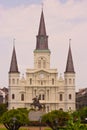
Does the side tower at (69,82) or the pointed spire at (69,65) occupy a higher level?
the pointed spire at (69,65)

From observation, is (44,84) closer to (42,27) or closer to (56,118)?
(42,27)

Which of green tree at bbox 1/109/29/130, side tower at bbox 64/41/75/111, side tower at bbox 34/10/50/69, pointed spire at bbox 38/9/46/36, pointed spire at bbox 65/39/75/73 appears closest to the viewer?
green tree at bbox 1/109/29/130

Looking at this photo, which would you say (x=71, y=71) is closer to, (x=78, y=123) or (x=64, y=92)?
(x=64, y=92)

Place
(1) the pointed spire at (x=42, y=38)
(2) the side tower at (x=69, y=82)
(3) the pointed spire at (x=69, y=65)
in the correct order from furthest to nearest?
(1) the pointed spire at (x=42, y=38), (3) the pointed spire at (x=69, y=65), (2) the side tower at (x=69, y=82)

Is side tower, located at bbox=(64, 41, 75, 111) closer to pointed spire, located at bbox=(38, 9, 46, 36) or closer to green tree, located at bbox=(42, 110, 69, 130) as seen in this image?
pointed spire, located at bbox=(38, 9, 46, 36)

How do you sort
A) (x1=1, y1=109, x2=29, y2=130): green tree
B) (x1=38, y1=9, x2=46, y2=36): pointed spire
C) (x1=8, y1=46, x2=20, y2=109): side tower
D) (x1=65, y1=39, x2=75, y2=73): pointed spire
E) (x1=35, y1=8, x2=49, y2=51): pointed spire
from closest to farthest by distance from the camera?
(x1=1, y1=109, x2=29, y2=130): green tree → (x1=8, y1=46, x2=20, y2=109): side tower → (x1=65, y1=39, x2=75, y2=73): pointed spire → (x1=35, y1=8, x2=49, y2=51): pointed spire → (x1=38, y1=9, x2=46, y2=36): pointed spire

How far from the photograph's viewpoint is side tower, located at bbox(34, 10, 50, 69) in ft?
429

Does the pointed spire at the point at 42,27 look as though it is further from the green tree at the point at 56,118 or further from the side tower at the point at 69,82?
the green tree at the point at 56,118

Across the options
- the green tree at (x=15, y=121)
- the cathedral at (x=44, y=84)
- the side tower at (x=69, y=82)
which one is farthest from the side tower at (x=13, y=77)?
the green tree at (x=15, y=121)

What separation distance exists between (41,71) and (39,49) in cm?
576

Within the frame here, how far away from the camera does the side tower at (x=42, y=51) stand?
13076 centimetres

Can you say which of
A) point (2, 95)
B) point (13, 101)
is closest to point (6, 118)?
point (13, 101)

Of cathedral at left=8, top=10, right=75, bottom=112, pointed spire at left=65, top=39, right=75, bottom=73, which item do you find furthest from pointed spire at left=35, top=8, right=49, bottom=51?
pointed spire at left=65, top=39, right=75, bottom=73

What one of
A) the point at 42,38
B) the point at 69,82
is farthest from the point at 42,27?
the point at 69,82
